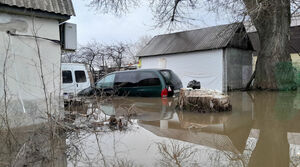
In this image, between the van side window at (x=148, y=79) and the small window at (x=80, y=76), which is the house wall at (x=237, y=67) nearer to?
the van side window at (x=148, y=79)

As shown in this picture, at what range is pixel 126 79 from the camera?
10.7 m

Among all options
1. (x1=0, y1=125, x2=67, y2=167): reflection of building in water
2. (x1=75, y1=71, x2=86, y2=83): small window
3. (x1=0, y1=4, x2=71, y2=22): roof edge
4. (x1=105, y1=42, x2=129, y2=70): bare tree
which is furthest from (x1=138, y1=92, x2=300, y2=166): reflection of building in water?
(x1=105, y1=42, x2=129, y2=70): bare tree

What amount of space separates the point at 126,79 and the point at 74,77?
2.36 meters

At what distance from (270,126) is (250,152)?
1839mm

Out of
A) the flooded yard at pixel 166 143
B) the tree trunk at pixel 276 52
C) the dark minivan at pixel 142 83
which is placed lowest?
the flooded yard at pixel 166 143

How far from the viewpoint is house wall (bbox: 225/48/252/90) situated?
49.1 feet

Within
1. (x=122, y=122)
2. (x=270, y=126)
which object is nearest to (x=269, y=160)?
(x=270, y=126)

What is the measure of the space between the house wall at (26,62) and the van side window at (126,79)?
526cm

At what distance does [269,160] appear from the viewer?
9.98 feet

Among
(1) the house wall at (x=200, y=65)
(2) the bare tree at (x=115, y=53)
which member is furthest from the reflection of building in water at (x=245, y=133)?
(2) the bare tree at (x=115, y=53)

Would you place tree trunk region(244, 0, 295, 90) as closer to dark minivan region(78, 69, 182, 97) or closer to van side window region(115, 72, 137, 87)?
dark minivan region(78, 69, 182, 97)

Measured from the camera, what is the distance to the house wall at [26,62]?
4699mm

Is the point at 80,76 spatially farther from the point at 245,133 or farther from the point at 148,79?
the point at 245,133

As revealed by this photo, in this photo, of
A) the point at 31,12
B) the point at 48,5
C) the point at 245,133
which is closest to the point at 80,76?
the point at 48,5
